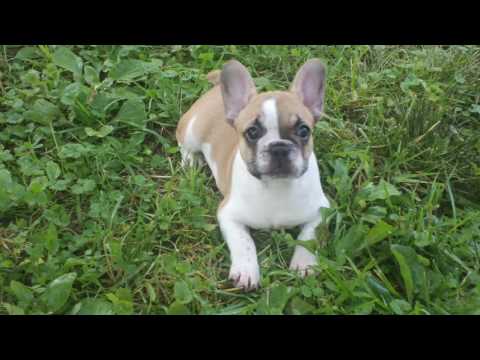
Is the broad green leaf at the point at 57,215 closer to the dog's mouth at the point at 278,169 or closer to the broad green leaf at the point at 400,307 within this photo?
the dog's mouth at the point at 278,169

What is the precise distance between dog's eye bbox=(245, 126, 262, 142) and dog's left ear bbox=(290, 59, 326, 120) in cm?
44

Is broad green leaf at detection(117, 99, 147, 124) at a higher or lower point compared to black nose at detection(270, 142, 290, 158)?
lower

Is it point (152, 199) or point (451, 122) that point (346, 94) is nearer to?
point (451, 122)

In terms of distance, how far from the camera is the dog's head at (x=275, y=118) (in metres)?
3.66

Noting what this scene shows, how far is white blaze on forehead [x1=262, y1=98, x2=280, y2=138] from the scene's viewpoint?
12.0 ft

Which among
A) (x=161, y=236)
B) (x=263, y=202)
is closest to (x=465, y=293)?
(x=263, y=202)

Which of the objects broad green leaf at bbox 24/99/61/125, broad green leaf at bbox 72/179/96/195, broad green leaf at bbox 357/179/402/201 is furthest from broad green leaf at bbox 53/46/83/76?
broad green leaf at bbox 357/179/402/201

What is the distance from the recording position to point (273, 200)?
4.00 meters

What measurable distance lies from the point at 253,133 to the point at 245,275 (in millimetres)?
885

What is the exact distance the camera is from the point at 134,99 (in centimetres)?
507

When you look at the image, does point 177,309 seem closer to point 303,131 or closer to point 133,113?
point 303,131

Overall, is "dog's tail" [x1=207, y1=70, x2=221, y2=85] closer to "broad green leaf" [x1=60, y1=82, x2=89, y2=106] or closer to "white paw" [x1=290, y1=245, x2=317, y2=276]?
"broad green leaf" [x1=60, y1=82, x2=89, y2=106]

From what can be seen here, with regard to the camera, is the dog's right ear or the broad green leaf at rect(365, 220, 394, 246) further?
the dog's right ear

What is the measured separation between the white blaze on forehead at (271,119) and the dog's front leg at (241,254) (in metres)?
0.75
